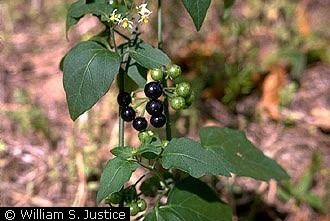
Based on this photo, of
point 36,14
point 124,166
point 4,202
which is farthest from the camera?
point 36,14

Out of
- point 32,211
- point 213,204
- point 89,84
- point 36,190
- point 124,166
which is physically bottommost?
point 36,190

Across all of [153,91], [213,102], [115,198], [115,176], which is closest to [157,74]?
[153,91]

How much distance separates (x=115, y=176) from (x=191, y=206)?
339 mm

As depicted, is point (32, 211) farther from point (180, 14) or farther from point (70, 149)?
point (180, 14)

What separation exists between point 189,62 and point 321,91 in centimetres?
68

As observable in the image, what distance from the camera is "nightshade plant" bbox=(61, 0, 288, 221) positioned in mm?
1664

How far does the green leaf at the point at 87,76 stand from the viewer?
5.52ft

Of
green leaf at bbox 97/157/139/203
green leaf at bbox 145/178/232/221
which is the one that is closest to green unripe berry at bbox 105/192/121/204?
green leaf at bbox 145/178/232/221

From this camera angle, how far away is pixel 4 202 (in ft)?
8.43

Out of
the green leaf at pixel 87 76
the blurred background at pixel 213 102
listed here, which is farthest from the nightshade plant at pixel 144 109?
the blurred background at pixel 213 102

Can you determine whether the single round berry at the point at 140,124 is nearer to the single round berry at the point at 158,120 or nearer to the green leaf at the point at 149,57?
the single round berry at the point at 158,120

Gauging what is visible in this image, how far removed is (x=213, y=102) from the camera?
3.16 meters

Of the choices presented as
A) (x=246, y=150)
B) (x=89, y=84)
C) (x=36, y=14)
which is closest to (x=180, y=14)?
(x=36, y=14)

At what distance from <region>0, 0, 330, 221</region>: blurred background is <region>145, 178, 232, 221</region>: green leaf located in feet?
2.01
